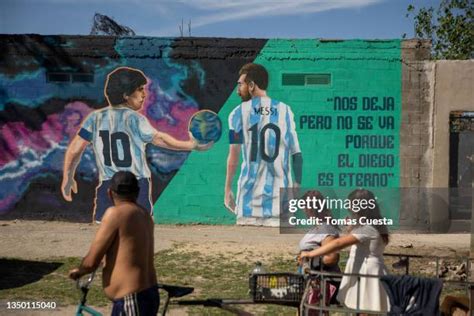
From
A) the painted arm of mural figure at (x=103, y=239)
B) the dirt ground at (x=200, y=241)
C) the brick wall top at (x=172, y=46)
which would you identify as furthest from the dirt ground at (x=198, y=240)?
the painted arm of mural figure at (x=103, y=239)

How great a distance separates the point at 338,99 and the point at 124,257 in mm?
9640

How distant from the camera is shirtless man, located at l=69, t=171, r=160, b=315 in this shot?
171 inches

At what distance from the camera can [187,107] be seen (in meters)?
13.7

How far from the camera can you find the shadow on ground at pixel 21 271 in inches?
340

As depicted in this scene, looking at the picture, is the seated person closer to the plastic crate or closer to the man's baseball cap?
the plastic crate

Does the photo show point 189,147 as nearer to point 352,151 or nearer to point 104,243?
point 352,151

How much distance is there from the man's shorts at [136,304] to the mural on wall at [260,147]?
9.10 m

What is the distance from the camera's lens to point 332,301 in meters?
5.74

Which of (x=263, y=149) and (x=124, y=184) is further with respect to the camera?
(x=263, y=149)

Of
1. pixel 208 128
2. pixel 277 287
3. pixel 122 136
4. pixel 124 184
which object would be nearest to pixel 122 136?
pixel 122 136

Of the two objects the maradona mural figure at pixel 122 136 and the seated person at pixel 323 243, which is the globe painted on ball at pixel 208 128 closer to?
the maradona mural figure at pixel 122 136

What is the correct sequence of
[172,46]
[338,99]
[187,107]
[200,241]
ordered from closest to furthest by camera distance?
[200,241] → [338,99] → [172,46] → [187,107]

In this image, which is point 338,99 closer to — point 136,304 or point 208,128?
point 208,128

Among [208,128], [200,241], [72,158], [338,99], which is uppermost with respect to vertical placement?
[338,99]
